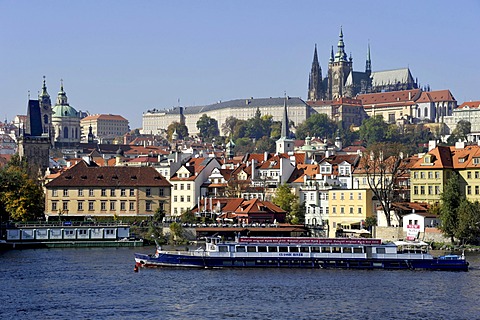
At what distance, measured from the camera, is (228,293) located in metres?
51.2

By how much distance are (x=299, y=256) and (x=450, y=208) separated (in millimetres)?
16339

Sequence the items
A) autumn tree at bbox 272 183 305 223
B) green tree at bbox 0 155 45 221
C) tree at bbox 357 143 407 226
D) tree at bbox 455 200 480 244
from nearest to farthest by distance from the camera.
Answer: tree at bbox 455 200 480 244, tree at bbox 357 143 407 226, green tree at bbox 0 155 45 221, autumn tree at bbox 272 183 305 223

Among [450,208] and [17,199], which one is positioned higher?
[17,199]

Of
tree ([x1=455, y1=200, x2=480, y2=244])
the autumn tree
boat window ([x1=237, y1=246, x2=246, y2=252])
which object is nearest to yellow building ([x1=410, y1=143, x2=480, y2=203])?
tree ([x1=455, y1=200, x2=480, y2=244])

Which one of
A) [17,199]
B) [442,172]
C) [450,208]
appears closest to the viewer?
[450,208]

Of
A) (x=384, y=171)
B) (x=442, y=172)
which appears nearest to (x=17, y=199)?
(x=384, y=171)

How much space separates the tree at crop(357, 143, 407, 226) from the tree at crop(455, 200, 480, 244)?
301 inches

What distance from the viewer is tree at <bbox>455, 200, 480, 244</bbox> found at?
72938 millimetres

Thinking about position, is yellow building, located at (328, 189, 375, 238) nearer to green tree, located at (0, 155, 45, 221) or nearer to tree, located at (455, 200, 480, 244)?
tree, located at (455, 200, 480, 244)

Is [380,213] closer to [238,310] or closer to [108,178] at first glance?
[108,178]

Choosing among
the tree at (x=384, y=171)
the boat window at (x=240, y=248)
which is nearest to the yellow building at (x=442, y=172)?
the tree at (x=384, y=171)

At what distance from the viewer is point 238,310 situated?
46281 mm

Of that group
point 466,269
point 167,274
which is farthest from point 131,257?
point 466,269

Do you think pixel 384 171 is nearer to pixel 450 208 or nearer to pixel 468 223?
pixel 450 208
